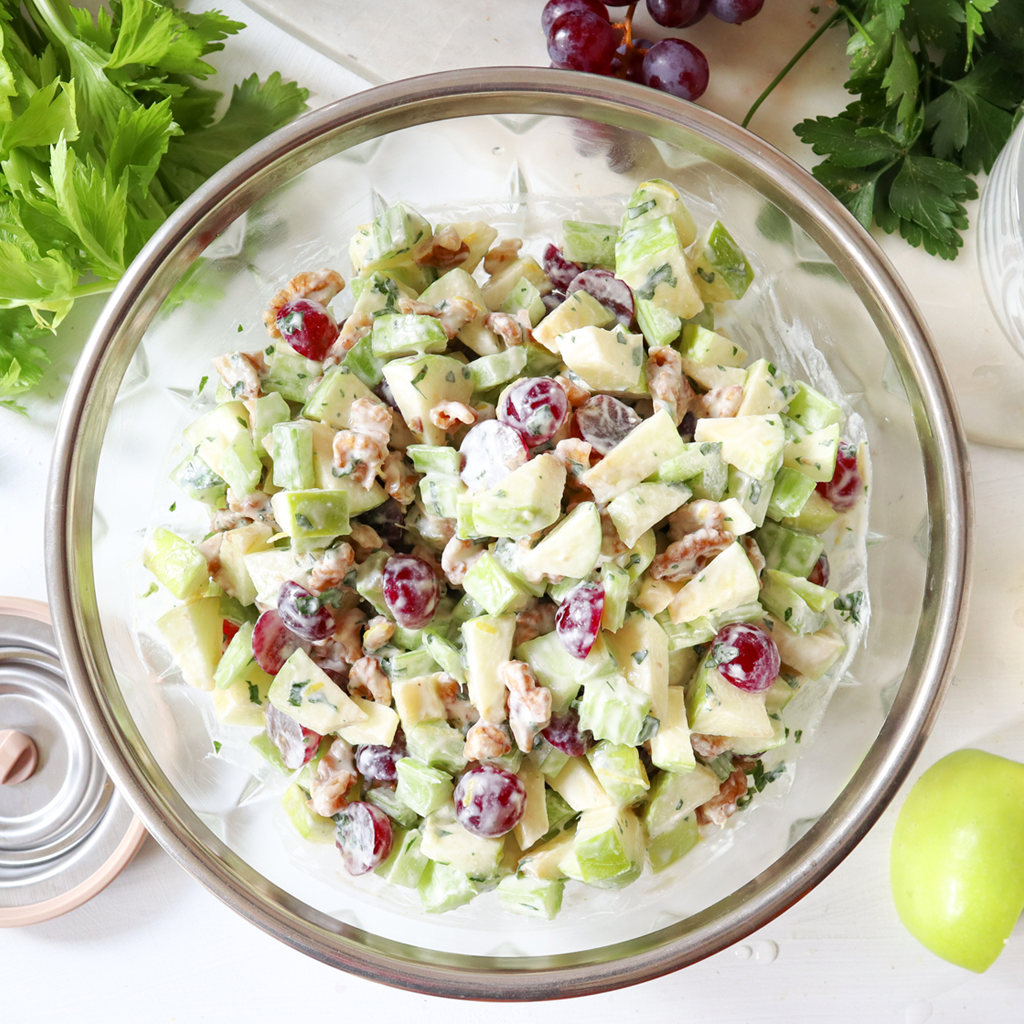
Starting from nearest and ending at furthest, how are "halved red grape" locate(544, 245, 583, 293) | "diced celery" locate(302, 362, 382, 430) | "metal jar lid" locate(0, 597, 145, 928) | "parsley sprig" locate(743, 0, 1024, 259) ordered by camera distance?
"diced celery" locate(302, 362, 382, 430)
"halved red grape" locate(544, 245, 583, 293)
"parsley sprig" locate(743, 0, 1024, 259)
"metal jar lid" locate(0, 597, 145, 928)

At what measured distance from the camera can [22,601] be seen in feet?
4.82

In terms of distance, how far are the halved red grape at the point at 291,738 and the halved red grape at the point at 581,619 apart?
33cm

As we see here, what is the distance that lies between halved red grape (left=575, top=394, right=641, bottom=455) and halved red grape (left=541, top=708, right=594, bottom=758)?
0.29 metres

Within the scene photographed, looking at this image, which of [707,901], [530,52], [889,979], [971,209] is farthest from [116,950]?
[971,209]

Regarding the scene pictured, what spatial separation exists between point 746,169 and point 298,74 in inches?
28.4

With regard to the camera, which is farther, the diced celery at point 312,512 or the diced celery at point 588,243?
the diced celery at point 588,243

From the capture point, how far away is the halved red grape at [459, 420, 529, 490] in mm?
951

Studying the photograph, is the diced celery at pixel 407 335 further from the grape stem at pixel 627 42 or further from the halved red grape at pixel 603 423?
the grape stem at pixel 627 42

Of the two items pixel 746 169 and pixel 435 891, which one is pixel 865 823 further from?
pixel 746 169

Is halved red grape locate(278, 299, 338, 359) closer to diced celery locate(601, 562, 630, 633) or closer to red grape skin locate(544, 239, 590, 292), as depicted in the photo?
red grape skin locate(544, 239, 590, 292)

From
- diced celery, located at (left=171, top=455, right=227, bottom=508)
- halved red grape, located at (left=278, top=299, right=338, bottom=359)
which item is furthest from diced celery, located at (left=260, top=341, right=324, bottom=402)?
diced celery, located at (left=171, top=455, right=227, bottom=508)

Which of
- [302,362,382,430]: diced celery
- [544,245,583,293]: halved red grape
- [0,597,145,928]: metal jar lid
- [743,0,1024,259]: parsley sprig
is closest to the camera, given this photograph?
[302,362,382,430]: diced celery

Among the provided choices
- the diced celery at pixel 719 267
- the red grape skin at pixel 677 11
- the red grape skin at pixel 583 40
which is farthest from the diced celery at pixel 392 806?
the red grape skin at pixel 677 11

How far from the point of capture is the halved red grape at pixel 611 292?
3.52ft
